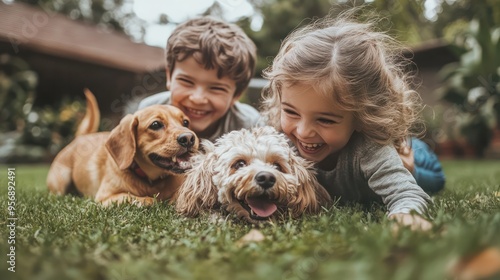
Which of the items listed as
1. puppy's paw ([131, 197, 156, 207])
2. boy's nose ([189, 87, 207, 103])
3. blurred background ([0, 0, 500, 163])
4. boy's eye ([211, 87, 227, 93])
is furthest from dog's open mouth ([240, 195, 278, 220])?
blurred background ([0, 0, 500, 163])

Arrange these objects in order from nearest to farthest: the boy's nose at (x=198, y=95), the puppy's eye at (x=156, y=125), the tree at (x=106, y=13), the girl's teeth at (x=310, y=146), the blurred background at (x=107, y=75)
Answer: the girl's teeth at (x=310, y=146)
the puppy's eye at (x=156, y=125)
the boy's nose at (x=198, y=95)
the blurred background at (x=107, y=75)
the tree at (x=106, y=13)

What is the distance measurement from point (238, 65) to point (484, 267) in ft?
10.4

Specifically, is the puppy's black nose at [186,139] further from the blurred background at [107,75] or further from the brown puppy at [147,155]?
the blurred background at [107,75]

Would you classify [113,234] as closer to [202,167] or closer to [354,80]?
[202,167]

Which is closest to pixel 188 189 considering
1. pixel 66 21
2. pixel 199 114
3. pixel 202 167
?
pixel 202 167

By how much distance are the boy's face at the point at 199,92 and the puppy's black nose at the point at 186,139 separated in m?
0.81

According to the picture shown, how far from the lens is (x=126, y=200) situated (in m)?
3.08

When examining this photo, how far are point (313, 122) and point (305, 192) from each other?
18.0 inches

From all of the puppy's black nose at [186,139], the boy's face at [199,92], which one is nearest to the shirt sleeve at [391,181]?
the puppy's black nose at [186,139]

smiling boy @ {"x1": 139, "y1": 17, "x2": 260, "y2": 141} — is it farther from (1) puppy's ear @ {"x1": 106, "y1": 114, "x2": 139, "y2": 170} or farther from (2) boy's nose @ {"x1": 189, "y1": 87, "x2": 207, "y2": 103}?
(1) puppy's ear @ {"x1": 106, "y1": 114, "x2": 139, "y2": 170}

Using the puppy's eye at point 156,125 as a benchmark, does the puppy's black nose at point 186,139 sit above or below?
below

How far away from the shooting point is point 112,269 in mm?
1468

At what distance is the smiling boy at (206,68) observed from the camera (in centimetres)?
406

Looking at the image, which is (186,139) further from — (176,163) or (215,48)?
(215,48)
